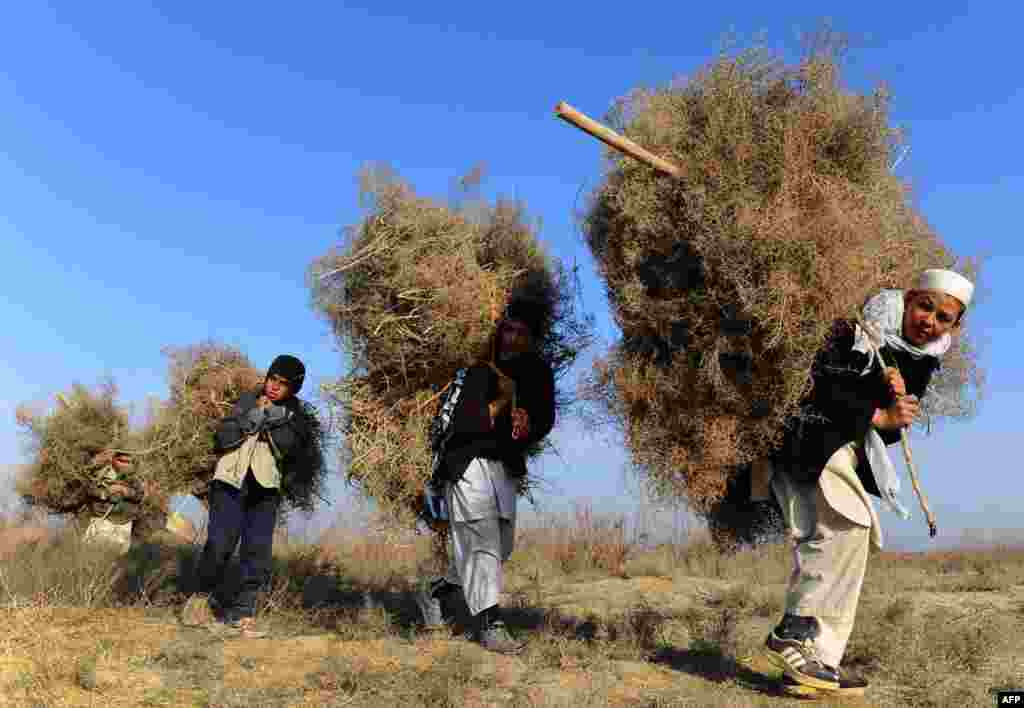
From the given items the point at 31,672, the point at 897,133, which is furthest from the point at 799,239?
the point at 31,672

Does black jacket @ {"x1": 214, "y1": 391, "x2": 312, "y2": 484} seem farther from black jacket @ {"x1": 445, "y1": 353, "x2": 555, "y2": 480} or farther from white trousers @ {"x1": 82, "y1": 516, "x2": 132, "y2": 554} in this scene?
white trousers @ {"x1": 82, "y1": 516, "x2": 132, "y2": 554}

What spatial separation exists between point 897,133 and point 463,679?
3897mm

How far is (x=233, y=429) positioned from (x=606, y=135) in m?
3.65

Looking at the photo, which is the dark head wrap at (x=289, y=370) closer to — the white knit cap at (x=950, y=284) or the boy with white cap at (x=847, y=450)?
the boy with white cap at (x=847, y=450)

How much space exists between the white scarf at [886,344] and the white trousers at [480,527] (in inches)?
94.9

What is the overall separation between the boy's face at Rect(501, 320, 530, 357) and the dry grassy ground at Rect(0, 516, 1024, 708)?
5.34 ft

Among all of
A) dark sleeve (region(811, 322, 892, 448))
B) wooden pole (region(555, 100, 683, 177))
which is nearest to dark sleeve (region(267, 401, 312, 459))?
wooden pole (region(555, 100, 683, 177))

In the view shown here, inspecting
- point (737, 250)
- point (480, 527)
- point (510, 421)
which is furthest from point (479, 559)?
point (737, 250)

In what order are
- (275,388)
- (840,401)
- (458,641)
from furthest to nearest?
1. (275,388)
2. (458,641)
3. (840,401)

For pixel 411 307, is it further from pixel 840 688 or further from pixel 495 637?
pixel 840 688

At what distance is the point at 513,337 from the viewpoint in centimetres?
568

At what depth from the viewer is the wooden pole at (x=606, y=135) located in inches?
174

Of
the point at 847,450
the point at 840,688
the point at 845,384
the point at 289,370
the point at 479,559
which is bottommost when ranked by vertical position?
the point at 840,688

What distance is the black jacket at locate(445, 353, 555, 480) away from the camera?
5.67m
